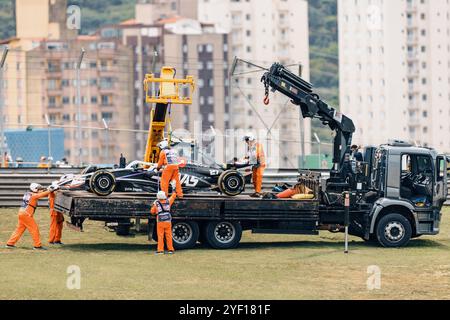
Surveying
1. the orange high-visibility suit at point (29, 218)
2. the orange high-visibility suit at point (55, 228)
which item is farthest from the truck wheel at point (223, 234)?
the orange high-visibility suit at point (29, 218)

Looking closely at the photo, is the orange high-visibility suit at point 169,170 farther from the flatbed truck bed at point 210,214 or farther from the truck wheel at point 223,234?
the truck wheel at point 223,234

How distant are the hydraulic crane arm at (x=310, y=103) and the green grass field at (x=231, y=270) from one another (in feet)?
7.72

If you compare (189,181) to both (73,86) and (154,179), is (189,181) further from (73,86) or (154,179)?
(73,86)

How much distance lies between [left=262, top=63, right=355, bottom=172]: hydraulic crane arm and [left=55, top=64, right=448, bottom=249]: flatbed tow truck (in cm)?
2

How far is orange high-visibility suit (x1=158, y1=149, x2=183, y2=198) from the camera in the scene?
26.6 metres

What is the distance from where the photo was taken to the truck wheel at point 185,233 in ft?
86.4

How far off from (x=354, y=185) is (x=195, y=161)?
175 inches

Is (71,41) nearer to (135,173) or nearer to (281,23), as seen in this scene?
(281,23)

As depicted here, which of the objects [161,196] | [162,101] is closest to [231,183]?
[161,196]

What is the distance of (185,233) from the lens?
86.7 feet

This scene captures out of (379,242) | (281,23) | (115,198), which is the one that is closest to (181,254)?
(115,198)

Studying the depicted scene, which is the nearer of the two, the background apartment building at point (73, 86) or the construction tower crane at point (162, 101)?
the construction tower crane at point (162, 101)

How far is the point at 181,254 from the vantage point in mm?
25438

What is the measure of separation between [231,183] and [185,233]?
5.93 ft
